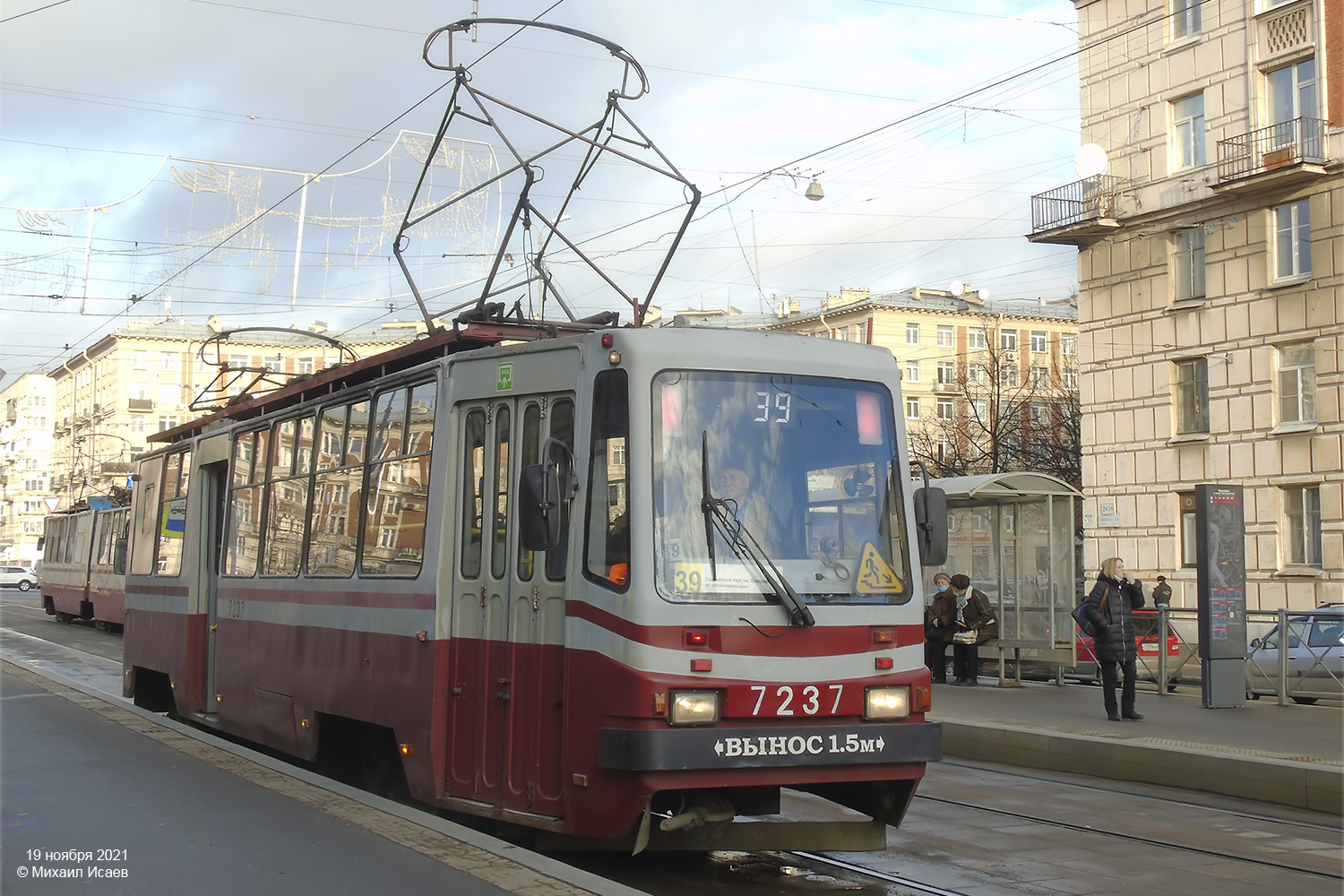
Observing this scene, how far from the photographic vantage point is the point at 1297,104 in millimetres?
30000

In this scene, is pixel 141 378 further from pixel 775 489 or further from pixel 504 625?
pixel 775 489

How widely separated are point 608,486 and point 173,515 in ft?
29.7

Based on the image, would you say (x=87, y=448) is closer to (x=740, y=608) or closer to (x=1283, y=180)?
(x=1283, y=180)

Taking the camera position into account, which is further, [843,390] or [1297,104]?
[1297,104]

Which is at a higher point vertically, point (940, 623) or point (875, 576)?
point (875, 576)

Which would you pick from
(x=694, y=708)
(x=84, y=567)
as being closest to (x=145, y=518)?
(x=694, y=708)

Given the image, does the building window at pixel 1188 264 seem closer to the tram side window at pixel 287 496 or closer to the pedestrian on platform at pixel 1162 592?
the pedestrian on platform at pixel 1162 592

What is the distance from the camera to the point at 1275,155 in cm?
2964

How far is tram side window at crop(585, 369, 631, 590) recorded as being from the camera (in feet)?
24.0

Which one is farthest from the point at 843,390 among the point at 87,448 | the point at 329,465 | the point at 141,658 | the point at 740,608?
the point at 87,448

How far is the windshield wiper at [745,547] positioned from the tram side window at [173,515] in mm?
8829

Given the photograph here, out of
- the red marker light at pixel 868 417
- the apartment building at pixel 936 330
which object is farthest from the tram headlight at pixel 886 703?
the apartment building at pixel 936 330

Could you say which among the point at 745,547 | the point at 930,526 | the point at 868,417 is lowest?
the point at 745,547

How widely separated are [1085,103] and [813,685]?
31460 mm
